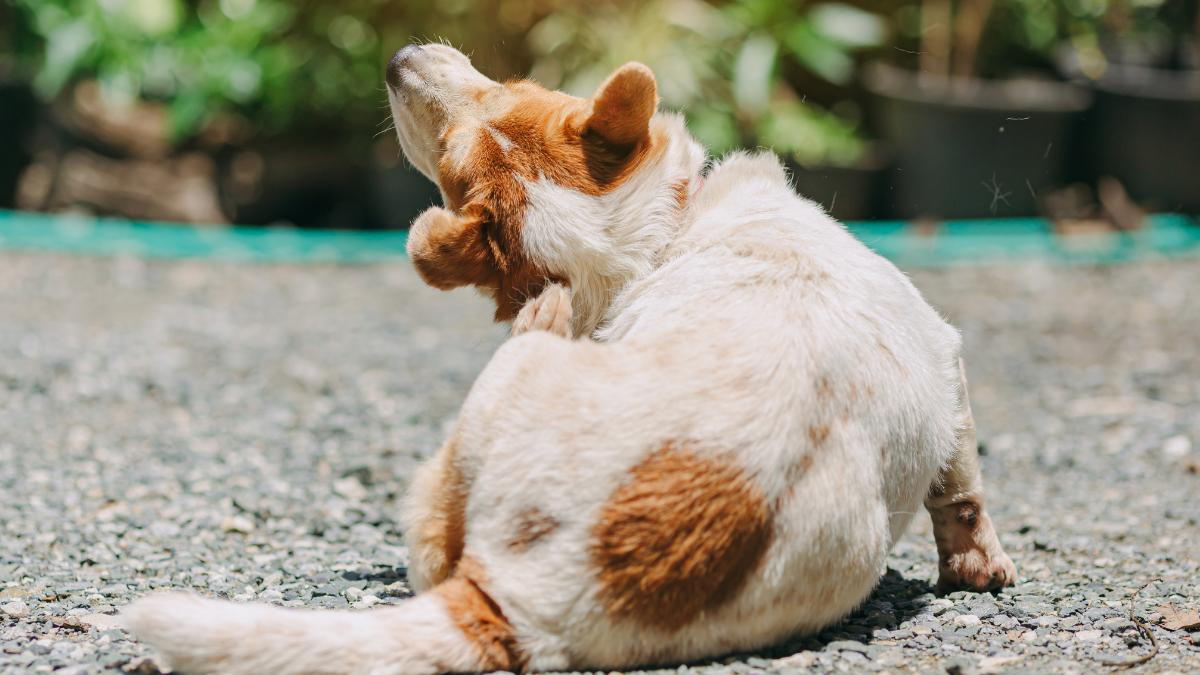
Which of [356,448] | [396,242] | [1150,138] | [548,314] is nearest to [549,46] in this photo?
[396,242]

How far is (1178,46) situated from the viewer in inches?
405

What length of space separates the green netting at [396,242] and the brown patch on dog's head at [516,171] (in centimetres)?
546

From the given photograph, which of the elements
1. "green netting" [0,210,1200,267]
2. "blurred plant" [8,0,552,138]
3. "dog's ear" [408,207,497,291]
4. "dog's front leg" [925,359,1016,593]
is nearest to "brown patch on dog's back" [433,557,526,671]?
"dog's ear" [408,207,497,291]

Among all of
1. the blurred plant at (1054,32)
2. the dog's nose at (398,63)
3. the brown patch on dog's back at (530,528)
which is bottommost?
the brown patch on dog's back at (530,528)

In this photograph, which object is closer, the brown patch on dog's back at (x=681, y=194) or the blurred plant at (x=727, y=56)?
the brown patch on dog's back at (x=681, y=194)

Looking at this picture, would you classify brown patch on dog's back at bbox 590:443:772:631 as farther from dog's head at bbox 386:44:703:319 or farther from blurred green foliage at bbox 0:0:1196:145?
blurred green foliage at bbox 0:0:1196:145

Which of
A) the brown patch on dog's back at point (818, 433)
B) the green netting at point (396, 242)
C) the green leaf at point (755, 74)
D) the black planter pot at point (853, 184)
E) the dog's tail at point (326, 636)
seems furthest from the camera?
the green leaf at point (755, 74)

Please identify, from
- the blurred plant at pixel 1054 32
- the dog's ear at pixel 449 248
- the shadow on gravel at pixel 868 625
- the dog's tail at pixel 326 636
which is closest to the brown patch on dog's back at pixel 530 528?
the dog's tail at pixel 326 636

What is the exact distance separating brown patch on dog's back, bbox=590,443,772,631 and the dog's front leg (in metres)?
0.87

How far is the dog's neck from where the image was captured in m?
3.40

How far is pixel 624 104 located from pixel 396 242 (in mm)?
6401

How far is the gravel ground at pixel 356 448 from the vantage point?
338 cm

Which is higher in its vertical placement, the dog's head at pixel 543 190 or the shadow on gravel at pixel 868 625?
the dog's head at pixel 543 190

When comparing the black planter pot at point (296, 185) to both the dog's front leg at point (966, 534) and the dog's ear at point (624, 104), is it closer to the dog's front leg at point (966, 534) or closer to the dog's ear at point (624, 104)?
the dog's ear at point (624, 104)
